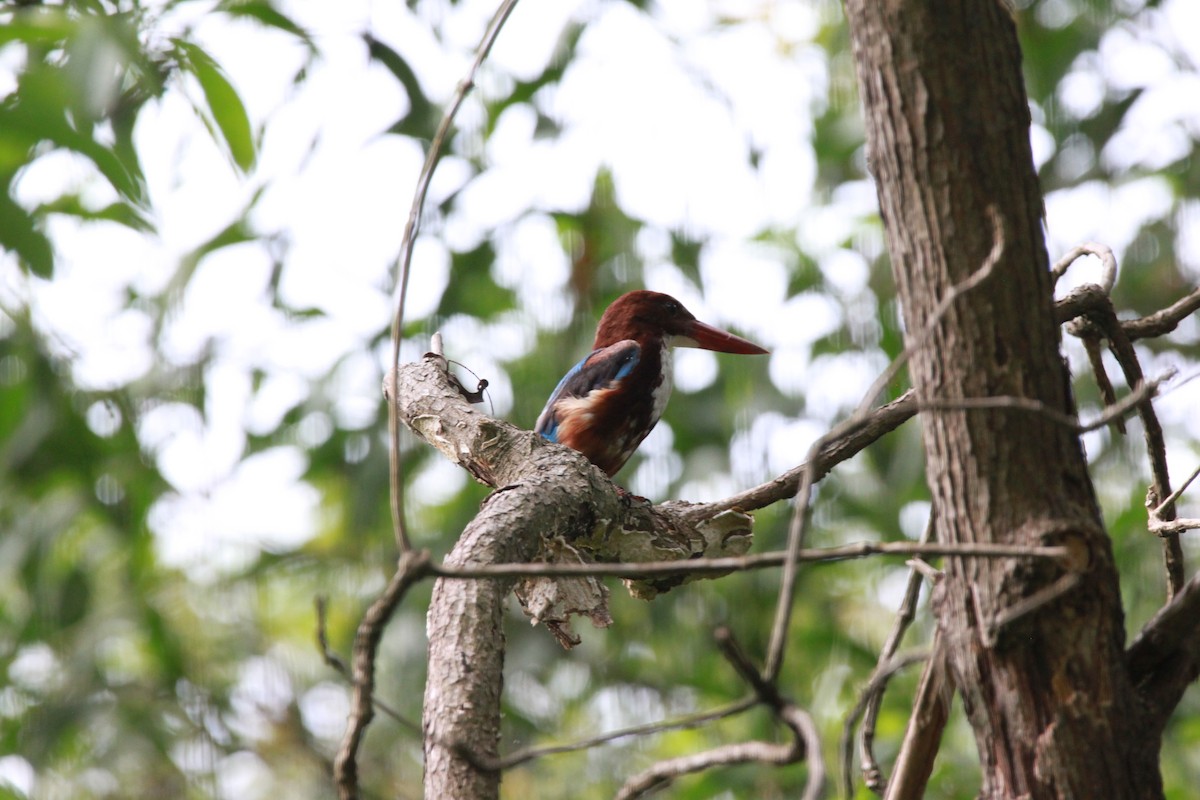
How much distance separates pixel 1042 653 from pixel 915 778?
0.22 metres

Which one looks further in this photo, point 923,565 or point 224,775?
point 224,775

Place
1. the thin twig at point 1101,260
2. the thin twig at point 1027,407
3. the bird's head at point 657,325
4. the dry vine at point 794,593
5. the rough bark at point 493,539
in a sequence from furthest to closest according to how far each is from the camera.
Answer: the bird's head at point 657,325, the thin twig at point 1101,260, the rough bark at point 493,539, the thin twig at point 1027,407, the dry vine at point 794,593

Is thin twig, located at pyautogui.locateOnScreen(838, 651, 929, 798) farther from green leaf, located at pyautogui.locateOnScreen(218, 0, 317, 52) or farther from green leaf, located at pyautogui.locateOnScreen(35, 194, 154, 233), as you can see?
green leaf, located at pyautogui.locateOnScreen(218, 0, 317, 52)

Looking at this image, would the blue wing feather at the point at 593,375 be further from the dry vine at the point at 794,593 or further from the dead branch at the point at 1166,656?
the dead branch at the point at 1166,656

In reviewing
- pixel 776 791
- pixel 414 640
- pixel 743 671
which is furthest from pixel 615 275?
pixel 743 671

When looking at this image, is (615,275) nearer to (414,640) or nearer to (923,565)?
(414,640)

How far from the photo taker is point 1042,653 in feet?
3.57

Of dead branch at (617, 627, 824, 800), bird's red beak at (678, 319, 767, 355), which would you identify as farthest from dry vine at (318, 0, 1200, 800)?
bird's red beak at (678, 319, 767, 355)

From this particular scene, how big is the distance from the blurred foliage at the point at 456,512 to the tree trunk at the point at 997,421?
227 centimetres

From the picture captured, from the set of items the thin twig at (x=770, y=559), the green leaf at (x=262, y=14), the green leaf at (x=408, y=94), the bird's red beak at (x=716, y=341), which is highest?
the green leaf at (x=408, y=94)

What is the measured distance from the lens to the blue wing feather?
12.3 ft

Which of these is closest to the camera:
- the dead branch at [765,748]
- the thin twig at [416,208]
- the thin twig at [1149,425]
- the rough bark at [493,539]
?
the dead branch at [765,748]

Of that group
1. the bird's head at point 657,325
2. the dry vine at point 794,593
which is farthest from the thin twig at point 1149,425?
the bird's head at point 657,325

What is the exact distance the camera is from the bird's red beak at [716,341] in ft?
14.1
